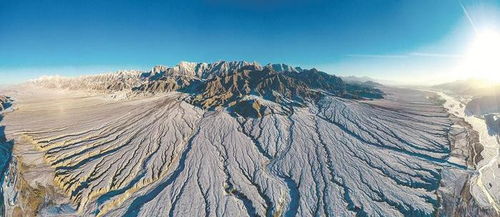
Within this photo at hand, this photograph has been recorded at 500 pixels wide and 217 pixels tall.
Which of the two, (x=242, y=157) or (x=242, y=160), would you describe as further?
(x=242, y=157)

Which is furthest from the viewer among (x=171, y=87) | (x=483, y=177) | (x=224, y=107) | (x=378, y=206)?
(x=171, y=87)

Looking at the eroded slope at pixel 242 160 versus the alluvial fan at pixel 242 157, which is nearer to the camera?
the eroded slope at pixel 242 160

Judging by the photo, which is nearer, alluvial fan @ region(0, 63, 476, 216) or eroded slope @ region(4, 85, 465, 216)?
eroded slope @ region(4, 85, 465, 216)

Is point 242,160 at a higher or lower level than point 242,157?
lower

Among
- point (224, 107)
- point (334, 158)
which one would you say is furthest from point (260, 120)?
point (334, 158)

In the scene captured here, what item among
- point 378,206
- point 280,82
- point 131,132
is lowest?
point 378,206

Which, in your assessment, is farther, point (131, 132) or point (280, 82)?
point (280, 82)

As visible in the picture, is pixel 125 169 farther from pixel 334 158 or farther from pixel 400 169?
pixel 400 169

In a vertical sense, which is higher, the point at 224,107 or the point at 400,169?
the point at 224,107
